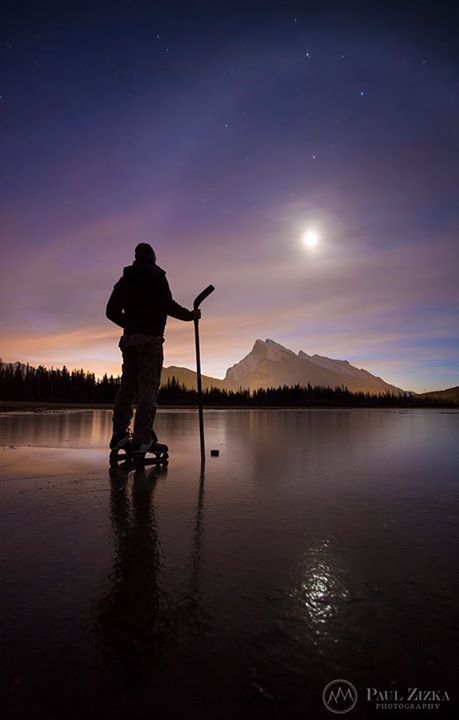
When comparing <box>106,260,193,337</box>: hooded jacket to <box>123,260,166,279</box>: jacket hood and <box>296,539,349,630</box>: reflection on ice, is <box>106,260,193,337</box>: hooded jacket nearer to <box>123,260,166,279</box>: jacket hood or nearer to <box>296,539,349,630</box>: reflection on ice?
<box>123,260,166,279</box>: jacket hood

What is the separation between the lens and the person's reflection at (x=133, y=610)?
3.12ft

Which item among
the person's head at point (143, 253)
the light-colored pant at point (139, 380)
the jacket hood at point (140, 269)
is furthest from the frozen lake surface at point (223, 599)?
the person's head at point (143, 253)

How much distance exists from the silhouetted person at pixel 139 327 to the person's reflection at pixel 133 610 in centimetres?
255

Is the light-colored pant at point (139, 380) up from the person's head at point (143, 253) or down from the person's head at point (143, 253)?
down

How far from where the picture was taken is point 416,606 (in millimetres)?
1223

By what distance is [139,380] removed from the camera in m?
4.64

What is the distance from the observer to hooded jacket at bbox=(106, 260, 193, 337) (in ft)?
15.5

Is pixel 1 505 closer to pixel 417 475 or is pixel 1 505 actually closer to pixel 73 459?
pixel 73 459

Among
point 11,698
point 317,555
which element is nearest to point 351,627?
point 317,555

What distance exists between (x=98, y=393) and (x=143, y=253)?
93.9 ft

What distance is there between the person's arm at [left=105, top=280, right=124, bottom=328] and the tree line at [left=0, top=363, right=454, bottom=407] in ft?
84.0
